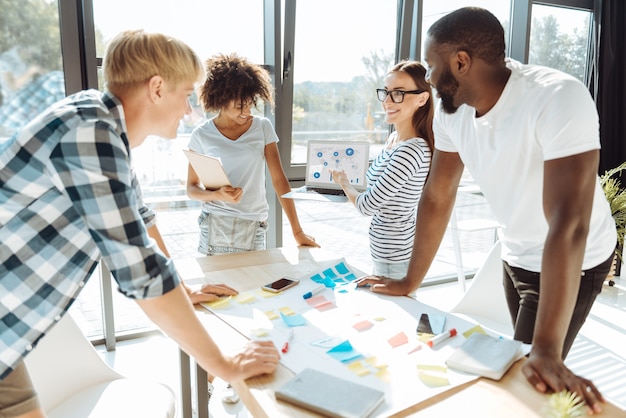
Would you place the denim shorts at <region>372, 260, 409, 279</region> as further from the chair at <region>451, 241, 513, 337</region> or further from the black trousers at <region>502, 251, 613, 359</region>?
the black trousers at <region>502, 251, 613, 359</region>

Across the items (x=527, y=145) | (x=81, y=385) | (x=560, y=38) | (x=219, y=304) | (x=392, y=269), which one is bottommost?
(x=81, y=385)

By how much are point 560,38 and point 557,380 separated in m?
4.09

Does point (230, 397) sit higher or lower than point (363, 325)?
lower

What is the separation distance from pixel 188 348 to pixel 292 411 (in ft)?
0.84

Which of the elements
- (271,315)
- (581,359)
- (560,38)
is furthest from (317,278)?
(560,38)

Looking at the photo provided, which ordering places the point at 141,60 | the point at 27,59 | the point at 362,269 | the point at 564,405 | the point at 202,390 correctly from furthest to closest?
the point at 27,59 < the point at 362,269 < the point at 202,390 < the point at 141,60 < the point at 564,405

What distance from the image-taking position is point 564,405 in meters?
0.98

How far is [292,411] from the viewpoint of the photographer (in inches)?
41.1

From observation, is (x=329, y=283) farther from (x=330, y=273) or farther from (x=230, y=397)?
(x=230, y=397)

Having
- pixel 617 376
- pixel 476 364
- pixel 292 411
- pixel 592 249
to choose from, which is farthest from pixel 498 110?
pixel 617 376

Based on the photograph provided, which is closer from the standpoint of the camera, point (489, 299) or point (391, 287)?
point (391, 287)

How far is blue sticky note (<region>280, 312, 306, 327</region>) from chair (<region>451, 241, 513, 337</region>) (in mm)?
1011

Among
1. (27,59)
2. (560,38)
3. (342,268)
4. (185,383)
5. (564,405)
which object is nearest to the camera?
(564,405)

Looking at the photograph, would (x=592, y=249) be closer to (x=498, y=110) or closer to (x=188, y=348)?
(x=498, y=110)
